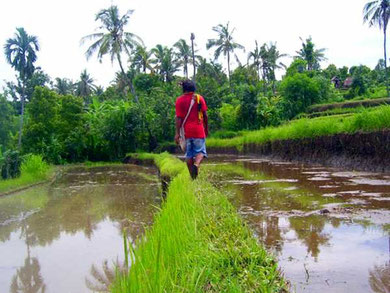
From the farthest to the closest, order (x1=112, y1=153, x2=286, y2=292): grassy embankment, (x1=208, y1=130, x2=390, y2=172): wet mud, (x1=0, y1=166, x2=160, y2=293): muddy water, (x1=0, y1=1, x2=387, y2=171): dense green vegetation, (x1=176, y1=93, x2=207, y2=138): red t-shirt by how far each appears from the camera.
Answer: (x1=0, y1=1, x2=387, y2=171): dense green vegetation
(x1=208, y1=130, x2=390, y2=172): wet mud
(x1=176, y1=93, x2=207, y2=138): red t-shirt
(x1=0, y1=166, x2=160, y2=293): muddy water
(x1=112, y1=153, x2=286, y2=292): grassy embankment

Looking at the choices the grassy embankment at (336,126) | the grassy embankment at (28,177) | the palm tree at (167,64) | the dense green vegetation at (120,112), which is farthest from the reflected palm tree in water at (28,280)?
the palm tree at (167,64)

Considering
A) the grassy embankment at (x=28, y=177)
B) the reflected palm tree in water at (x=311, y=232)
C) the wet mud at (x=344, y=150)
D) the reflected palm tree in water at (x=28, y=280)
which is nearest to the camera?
the reflected palm tree in water at (x=311, y=232)

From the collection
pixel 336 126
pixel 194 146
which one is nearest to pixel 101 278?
pixel 194 146

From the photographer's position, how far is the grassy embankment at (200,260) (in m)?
1.77

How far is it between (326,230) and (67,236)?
358 cm

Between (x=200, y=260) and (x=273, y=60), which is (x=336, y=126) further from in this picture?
(x=273, y=60)

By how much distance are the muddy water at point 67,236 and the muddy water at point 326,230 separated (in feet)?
4.31

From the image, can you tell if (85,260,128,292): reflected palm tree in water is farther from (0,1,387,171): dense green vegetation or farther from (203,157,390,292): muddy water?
(0,1,387,171): dense green vegetation

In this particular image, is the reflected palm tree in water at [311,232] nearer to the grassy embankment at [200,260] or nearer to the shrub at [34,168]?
the grassy embankment at [200,260]

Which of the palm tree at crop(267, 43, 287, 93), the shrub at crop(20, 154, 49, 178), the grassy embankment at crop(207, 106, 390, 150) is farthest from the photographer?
the palm tree at crop(267, 43, 287, 93)

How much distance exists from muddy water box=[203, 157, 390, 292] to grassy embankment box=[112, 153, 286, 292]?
371 millimetres

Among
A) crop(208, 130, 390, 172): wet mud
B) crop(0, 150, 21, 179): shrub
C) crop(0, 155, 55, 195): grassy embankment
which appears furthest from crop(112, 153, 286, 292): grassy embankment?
crop(0, 150, 21, 179): shrub

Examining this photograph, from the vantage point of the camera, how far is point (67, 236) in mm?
5691

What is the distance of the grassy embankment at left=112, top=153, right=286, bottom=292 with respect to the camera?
5.80 ft
